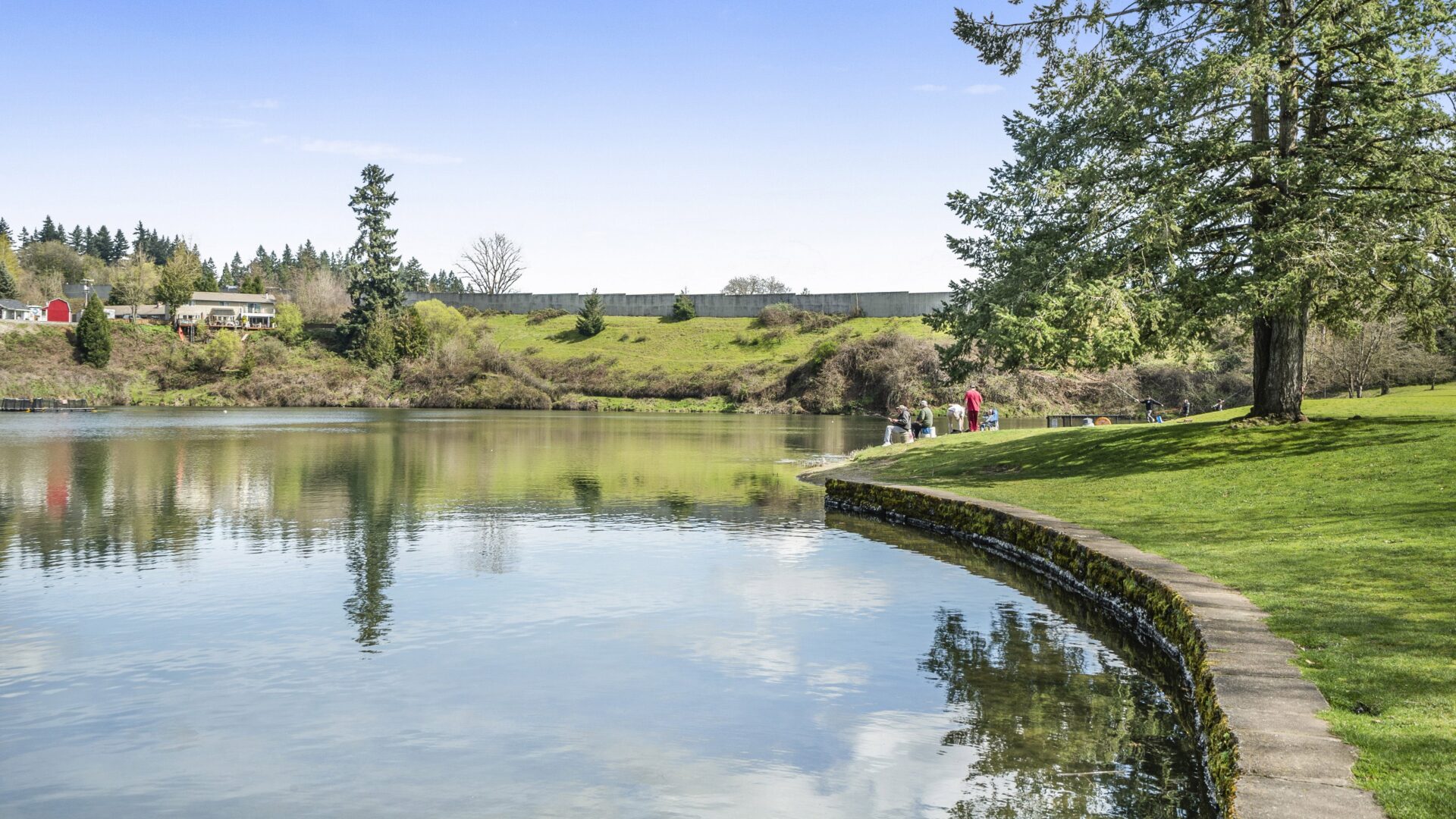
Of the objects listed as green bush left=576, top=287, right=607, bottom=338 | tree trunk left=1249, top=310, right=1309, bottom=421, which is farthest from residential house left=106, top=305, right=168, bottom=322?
tree trunk left=1249, top=310, right=1309, bottom=421

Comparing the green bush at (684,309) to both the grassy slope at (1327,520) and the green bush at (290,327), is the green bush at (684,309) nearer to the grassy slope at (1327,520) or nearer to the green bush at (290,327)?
the green bush at (290,327)

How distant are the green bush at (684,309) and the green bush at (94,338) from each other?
55.4m

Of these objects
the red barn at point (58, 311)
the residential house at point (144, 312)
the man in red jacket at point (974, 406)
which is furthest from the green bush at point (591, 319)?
the man in red jacket at point (974, 406)

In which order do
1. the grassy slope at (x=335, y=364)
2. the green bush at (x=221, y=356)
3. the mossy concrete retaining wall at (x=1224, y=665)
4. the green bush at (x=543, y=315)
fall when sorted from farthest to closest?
the green bush at (x=543, y=315), the green bush at (x=221, y=356), the grassy slope at (x=335, y=364), the mossy concrete retaining wall at (x=1224, y=665)

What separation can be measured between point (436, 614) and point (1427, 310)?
20065 mm

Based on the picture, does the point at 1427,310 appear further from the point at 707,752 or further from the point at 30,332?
the point at 30,332

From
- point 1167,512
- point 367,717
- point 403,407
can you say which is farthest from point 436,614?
point 403,407

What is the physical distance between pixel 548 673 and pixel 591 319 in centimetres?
10295

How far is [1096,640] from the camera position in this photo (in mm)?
12078

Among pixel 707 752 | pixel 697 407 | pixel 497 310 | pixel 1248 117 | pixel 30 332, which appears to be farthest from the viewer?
pixel 497 310

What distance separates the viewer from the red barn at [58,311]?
124812mm

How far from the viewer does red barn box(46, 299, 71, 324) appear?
125m

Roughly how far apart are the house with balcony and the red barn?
40.7 ft

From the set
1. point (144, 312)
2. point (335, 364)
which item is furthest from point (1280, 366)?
point (144, 312)
